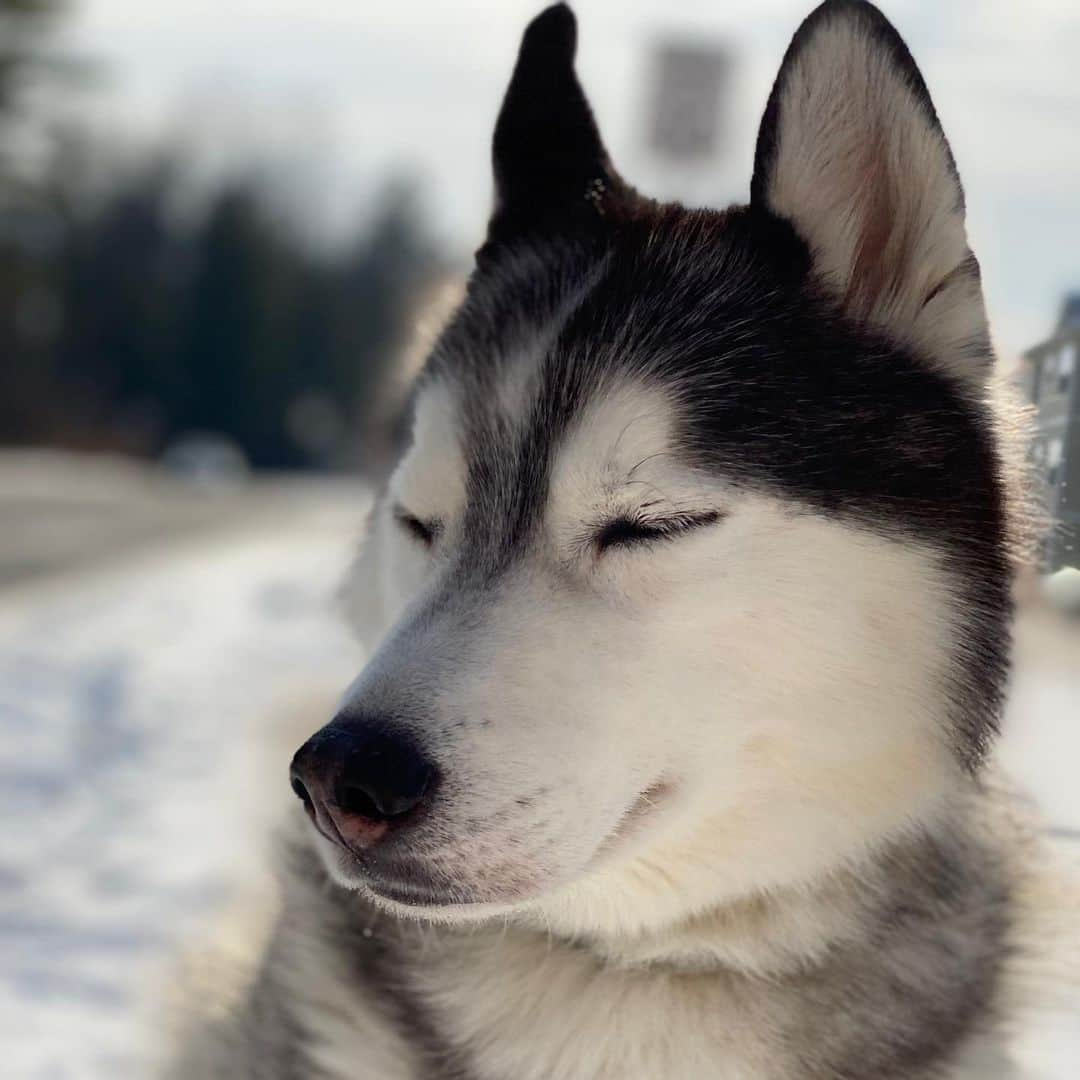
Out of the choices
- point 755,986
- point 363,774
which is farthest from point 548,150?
point 755,986

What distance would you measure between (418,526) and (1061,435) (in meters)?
0.87

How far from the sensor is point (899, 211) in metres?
1.90

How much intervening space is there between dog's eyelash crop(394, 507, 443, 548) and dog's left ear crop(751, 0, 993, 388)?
0.63m

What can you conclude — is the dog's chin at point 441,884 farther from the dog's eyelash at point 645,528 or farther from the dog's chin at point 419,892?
the dog's eyelash at point 645,528

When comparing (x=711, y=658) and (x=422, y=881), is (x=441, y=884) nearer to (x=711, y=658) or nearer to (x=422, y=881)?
(x=422, y=881)

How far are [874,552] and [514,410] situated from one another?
509mm

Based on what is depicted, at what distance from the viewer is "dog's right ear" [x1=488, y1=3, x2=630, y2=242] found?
7.32ft

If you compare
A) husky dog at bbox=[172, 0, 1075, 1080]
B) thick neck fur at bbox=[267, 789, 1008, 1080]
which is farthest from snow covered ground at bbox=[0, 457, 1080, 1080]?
husky dog at bbox=[172, 0, 1075, 1080]

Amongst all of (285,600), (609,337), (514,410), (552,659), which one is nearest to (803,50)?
(609,337)

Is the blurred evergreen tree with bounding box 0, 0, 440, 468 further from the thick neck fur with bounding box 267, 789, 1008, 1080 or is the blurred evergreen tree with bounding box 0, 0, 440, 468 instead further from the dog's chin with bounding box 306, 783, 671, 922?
the dog's chin with bounding box 306, 783, 671, 922

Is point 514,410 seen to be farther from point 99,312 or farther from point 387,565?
point 99,312

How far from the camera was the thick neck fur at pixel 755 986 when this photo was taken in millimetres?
1915

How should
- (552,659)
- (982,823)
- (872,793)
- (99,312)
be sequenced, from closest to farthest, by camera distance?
(552,659), (872,793), (982,823), (99,312)

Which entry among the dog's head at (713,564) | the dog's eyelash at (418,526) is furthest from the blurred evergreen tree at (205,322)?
the dog's head at (713,564)
